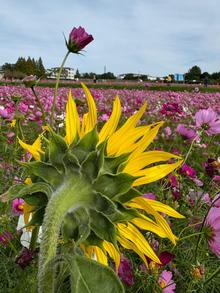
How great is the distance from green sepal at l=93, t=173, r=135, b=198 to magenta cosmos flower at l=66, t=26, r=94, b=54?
684 millimetres

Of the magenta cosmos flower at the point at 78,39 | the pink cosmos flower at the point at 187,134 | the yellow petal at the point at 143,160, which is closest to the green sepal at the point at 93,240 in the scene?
the yellow petal at the point at 143,160

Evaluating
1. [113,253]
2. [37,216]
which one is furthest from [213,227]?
[37,216]

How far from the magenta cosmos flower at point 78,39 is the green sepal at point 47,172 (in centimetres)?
67

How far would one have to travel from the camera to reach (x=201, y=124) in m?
1.71

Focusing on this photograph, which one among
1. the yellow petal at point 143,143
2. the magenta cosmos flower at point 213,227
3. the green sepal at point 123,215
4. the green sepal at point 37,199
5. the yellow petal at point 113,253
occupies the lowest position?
the magenta cosmos flower at point 213,227

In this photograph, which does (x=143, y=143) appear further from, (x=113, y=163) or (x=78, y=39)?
(x=78, y=39)

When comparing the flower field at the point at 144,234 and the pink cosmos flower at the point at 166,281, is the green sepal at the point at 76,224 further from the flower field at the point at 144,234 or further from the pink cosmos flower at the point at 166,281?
the pink cosmos flower at the point at 166,281

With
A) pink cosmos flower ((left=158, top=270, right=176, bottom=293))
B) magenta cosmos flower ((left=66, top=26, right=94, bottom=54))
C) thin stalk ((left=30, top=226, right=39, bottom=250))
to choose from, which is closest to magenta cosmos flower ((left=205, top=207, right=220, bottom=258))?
pink cosmos flower ((left=158, top=270, right=176, bottom=293))

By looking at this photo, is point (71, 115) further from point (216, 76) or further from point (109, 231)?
point (216, 76)

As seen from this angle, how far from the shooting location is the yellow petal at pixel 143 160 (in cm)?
55

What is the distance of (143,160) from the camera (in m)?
0.56

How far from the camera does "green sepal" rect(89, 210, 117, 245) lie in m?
0.47

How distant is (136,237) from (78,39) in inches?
26.9

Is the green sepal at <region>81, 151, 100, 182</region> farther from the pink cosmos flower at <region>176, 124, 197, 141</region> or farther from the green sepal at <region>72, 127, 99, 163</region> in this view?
the pink cosmos flower at <region>176, 124, 197, 141</region>
